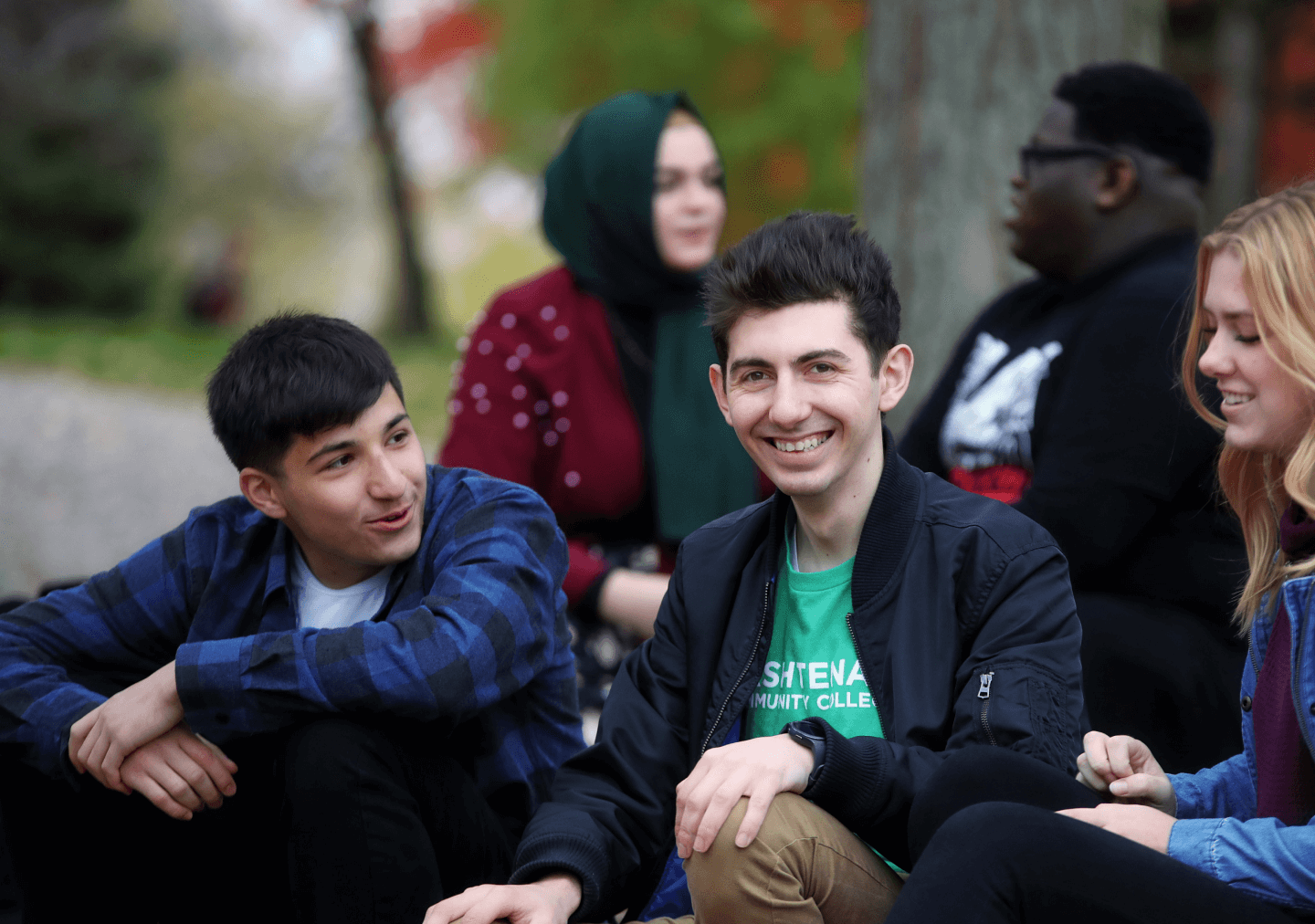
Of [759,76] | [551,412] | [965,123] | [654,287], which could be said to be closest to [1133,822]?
[551,412]

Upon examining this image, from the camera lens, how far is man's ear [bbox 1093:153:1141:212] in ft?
9.99

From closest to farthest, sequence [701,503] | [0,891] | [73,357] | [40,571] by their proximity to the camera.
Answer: [0,891] < [701,503] < [40,571] < [73,357]

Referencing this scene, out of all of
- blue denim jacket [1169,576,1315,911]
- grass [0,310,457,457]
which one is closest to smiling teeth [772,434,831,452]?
blue denim jacket [1169,576,1315,911]

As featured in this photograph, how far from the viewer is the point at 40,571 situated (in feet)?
21.5

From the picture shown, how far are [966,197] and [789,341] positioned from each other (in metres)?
2.87

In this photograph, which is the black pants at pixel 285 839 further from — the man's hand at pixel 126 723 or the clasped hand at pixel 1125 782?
the clasped hand at pixel 1125 782

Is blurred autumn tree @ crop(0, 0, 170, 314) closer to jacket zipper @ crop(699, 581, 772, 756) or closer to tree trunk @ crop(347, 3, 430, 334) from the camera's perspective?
tree trunk @ crop(347, 3, 430, 334)

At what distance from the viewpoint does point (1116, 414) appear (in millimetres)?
2740

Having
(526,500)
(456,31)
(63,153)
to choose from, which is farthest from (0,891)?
(456,31)

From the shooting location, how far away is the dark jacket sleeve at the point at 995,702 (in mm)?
1808

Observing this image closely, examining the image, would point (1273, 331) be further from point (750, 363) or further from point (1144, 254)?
point (1144, 254)

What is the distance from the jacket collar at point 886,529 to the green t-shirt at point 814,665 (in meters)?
0.06

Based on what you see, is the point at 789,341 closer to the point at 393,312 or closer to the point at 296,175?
the point at 393,312

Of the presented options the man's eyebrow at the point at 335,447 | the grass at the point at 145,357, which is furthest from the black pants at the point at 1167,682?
the grass at the point at 145,357
